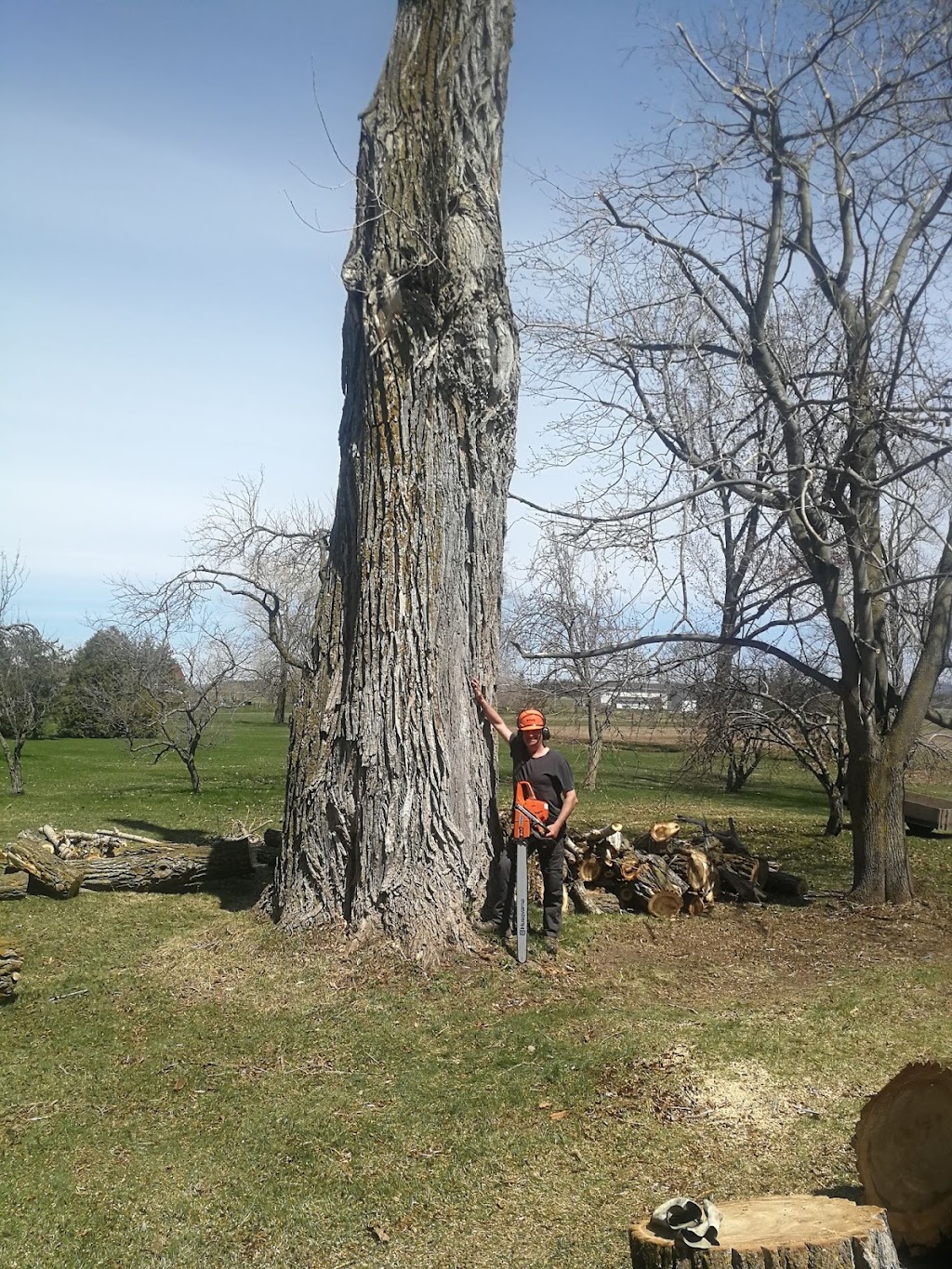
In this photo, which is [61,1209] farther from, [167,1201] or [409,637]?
[409,637]

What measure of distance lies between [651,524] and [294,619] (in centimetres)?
1415

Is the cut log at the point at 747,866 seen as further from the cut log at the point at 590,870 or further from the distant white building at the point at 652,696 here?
the distant white building at the point at 652,696

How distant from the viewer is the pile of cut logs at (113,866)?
29.9ft

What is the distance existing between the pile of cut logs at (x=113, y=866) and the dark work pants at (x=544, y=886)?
3.51m

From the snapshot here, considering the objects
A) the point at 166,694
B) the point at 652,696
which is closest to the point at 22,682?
the point at 166,694

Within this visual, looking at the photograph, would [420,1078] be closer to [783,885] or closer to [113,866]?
[113,866]

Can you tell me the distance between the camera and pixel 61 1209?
408 cm

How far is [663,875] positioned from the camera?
907 centimetres

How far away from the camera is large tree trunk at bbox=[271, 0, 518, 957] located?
701 centimetres

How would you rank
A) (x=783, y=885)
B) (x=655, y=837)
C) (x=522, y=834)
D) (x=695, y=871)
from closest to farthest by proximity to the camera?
(x=522, y=834) < (x=695, y=871) < (x=783, y=885) < (x=655, y=837)

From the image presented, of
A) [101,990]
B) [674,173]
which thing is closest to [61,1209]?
[101,990]

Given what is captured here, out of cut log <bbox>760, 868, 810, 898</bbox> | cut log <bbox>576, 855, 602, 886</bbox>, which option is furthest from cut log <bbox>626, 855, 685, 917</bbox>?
cut log <bbox>760, 868, 810, 898</bbox>

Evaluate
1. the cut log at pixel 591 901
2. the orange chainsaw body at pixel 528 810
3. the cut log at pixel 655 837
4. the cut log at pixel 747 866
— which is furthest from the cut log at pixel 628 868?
the orange chainsaw body at pixel 528 810

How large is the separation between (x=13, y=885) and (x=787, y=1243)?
7.88 metres
